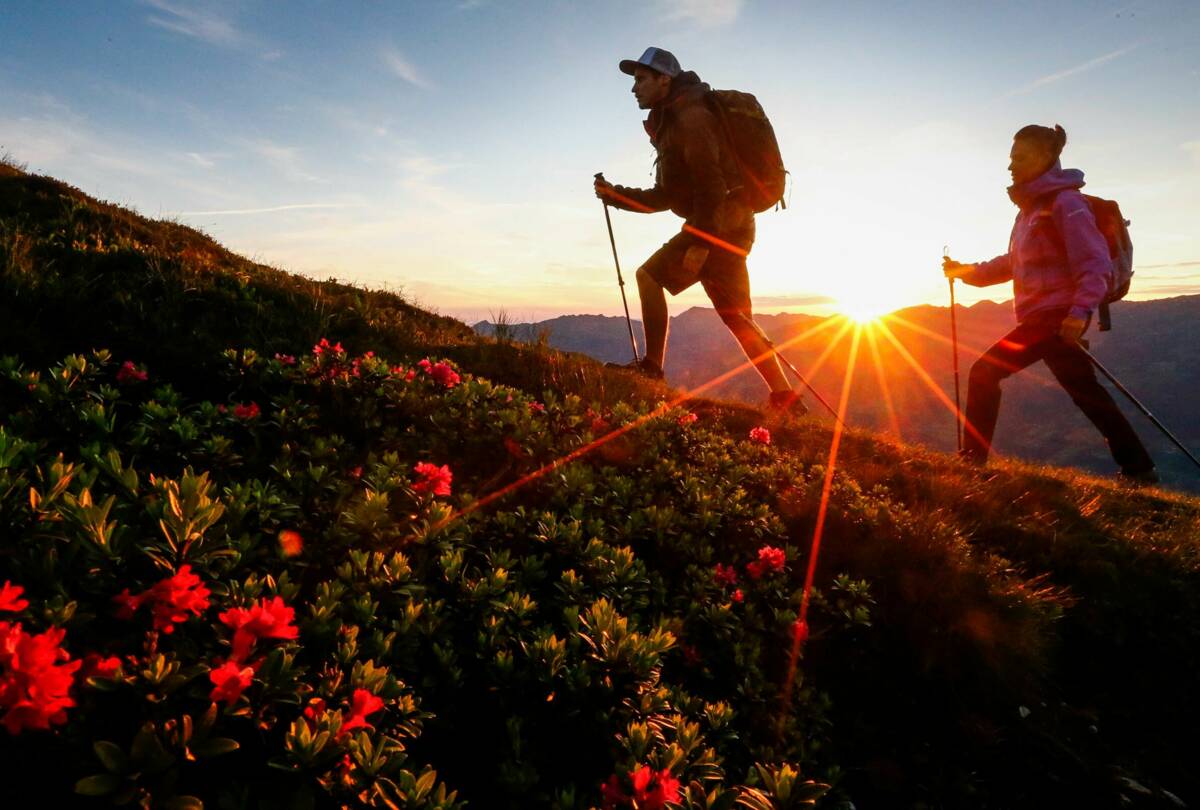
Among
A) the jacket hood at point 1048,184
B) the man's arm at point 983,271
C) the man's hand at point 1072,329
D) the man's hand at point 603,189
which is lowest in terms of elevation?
the man's hand at point 1072,329

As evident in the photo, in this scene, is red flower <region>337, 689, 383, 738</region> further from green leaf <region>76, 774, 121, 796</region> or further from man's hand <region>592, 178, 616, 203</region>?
man's hand <region>592, 178, 616, 203</region>

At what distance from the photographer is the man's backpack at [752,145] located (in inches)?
259

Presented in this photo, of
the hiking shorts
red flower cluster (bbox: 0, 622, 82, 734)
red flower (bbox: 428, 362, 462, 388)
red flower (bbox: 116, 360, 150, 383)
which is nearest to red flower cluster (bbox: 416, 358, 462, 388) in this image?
red flower (bbox: 428, 362, 462, 388)

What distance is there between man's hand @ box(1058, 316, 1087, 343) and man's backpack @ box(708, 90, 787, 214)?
333cm

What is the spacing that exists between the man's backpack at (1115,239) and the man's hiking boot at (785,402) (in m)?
3.41

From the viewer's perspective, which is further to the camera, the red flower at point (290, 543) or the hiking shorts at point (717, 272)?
the hiking shorts at point (717, 272)

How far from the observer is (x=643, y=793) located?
5.24ft

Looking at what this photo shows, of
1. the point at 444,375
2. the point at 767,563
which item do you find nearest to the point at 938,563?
the point at 767,563

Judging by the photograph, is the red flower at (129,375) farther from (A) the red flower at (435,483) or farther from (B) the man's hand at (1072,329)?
(B) the man's hand at (1072,329)

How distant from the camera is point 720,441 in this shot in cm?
515

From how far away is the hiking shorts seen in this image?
6.87 meters

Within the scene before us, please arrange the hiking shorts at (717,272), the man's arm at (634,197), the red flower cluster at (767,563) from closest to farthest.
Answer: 1. the red flower cluster at (767,563)
2. the hiking shorts at (717,272)
3. the man's arm at (634,197)

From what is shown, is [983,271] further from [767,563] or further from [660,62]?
[767,563]

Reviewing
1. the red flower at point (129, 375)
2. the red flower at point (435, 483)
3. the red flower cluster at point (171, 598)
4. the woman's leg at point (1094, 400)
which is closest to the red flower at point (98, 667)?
the red flower cluster at point (171, 598)
